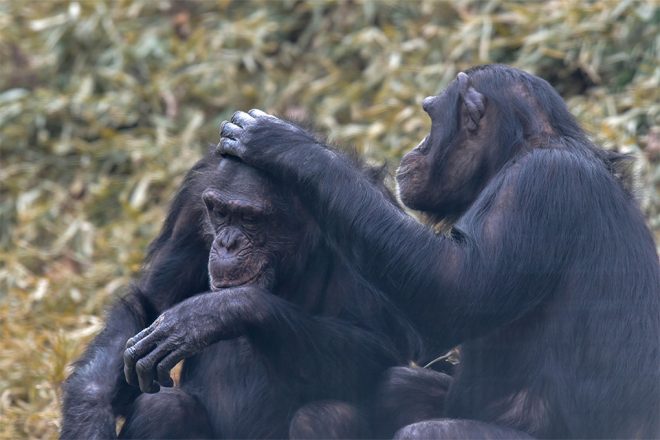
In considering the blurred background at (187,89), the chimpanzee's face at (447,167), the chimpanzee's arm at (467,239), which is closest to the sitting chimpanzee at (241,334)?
the chimpanzee's face at (447,167)

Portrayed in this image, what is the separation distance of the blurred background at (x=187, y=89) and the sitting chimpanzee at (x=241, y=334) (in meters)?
1.72

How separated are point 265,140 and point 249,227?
1.40 feet

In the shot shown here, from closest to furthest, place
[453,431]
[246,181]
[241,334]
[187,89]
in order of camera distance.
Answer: [453,431]
[241,334]
[246,181]
[187,89]

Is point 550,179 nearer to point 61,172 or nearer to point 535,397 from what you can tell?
point 535,397

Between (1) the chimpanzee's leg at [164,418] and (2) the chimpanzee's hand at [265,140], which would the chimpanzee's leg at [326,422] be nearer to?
(1) the chimpanzee's leg at [164,418]

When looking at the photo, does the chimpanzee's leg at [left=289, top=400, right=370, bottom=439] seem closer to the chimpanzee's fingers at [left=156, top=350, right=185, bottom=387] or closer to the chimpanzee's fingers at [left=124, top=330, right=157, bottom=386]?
the chimpanzee's fingers at [left=156, top=350, right=185, bottom=387]

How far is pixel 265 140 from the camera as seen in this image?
4.16 metres

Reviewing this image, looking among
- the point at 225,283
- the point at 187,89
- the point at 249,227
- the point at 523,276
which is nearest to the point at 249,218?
the point at 249,227

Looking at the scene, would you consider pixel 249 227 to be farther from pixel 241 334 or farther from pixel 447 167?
pixel 447 167

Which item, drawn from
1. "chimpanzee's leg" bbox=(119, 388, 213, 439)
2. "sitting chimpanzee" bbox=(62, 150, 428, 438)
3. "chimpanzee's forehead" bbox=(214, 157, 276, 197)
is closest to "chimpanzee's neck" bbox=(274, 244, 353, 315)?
"sitting chimpanzee" bbox=(62, 150, 428, 438)

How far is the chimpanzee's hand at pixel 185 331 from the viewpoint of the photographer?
13.4 ft

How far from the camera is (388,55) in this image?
822cm

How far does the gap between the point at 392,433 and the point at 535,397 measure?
1.93 feet

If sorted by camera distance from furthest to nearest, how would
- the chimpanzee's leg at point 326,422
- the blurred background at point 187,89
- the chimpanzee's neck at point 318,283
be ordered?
the blurred background at point 187,89, the chimpanzee's neck at point 318,283, the chimpanzee's leg at point 326,422
